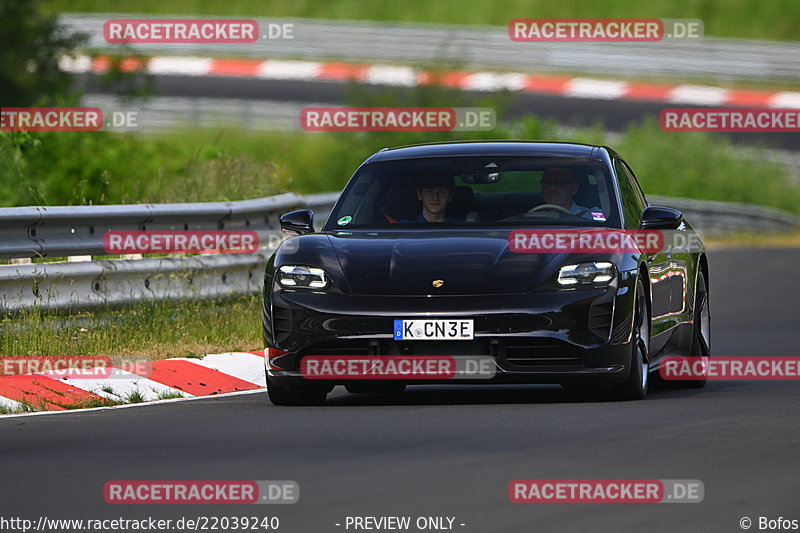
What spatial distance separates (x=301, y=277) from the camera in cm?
984

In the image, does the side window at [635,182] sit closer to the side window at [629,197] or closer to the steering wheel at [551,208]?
the side window at [629,197]

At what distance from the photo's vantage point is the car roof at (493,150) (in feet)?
36.0

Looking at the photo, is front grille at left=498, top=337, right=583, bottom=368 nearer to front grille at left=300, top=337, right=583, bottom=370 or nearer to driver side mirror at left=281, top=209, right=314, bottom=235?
front grille at left=300, top=337, right=583, bottom=370

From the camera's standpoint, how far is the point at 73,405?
10.1m

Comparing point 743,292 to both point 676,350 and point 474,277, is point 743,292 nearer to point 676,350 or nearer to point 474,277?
point 676,350

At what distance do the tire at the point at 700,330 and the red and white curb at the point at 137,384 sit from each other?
2709 mm

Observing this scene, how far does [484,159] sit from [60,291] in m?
2.97

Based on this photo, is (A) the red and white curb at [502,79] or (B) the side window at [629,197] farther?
(A) the red and white curb at [502,79]

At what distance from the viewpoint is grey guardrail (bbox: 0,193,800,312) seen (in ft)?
38.1

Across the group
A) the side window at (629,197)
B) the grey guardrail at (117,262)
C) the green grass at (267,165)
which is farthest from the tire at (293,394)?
the green grass at (267,165)

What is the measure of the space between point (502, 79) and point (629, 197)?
26722 mm

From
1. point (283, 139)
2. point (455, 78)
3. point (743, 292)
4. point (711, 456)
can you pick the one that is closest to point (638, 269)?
point (711, 456)

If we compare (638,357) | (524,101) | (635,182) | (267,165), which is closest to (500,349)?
(638,357)

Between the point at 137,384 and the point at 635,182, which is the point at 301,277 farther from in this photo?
the point at 635,182
